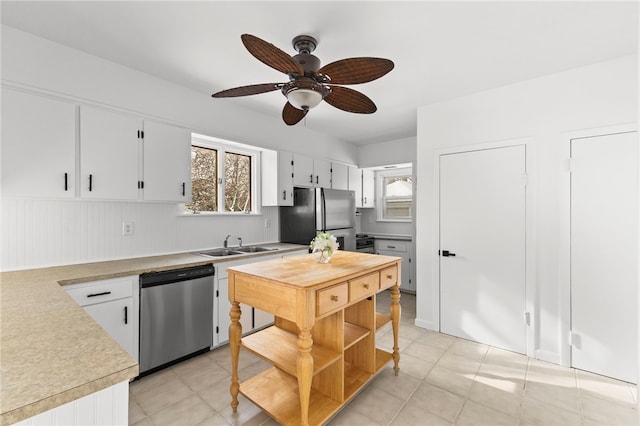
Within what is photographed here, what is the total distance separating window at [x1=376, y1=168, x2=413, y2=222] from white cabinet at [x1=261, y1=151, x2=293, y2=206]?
2.30 meters

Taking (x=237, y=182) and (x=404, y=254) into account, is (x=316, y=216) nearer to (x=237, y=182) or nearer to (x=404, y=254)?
(x=237, y=182)

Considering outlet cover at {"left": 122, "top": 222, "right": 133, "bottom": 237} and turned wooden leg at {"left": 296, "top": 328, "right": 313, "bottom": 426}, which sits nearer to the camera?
turned wooden leg at {"left": 296, "top": 328, "right": 313, "bottom": 426}

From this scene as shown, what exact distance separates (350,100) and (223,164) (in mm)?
2087

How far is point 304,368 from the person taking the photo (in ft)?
5.30

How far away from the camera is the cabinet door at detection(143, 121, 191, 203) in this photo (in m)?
2.66

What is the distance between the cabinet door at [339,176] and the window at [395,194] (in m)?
0.96

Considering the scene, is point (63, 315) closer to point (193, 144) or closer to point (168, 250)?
point (168, 250)

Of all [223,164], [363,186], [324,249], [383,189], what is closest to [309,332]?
[324,249]

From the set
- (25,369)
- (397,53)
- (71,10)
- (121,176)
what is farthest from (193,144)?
(25,369)

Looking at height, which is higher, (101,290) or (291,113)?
(291,113)

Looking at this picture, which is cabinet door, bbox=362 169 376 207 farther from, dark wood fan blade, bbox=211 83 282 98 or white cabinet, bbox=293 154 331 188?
dark wood fan blade, bbox=211 83 282 98

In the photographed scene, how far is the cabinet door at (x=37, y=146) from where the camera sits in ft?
6.51

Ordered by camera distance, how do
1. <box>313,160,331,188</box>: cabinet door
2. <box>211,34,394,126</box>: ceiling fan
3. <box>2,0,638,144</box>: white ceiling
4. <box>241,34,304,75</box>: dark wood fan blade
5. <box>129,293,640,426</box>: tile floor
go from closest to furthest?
<box>241,34,304,75</box>: dark wood fan blade
<box>211,34,394,126</box>: ceiling fan
<box>2,0,638,144</box>: white ceiling
<box>129,293,640,426</box>: tile floor
<box>313,160,331,188</box>: cabinet door

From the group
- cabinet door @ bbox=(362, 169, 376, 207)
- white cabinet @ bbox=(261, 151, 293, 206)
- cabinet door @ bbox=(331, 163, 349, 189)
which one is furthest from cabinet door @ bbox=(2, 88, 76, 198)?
cabinet door @ bbox=(362, 169, 376, 207)
